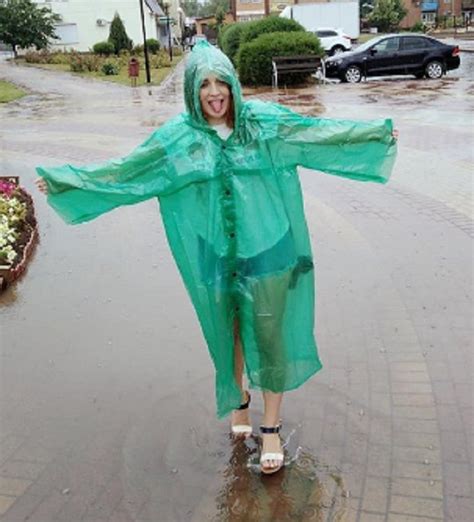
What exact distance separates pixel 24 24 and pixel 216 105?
43744mm

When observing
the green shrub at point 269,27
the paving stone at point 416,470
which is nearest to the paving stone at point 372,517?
the paving stone at point 416,470

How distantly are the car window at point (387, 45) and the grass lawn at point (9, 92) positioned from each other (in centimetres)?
1140

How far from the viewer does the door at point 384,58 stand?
22172 mm

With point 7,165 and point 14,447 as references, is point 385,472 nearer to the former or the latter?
point 14,447

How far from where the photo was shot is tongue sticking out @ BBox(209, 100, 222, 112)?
282 centimetres

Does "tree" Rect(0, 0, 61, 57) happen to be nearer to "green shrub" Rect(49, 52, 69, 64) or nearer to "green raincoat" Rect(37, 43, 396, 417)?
"green shrub" Rect(49, 52, 69, 64)

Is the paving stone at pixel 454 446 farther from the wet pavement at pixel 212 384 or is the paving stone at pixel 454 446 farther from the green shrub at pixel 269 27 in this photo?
the green shrub at pixel 269 27

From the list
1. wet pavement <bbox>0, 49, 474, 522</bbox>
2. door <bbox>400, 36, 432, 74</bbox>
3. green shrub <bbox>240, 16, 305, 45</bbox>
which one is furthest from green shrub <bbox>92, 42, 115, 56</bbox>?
wet pavement <bbox>0, 49, 474, 522</bbox>

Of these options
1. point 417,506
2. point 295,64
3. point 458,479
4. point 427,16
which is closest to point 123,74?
point 295,64

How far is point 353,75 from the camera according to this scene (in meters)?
22.7

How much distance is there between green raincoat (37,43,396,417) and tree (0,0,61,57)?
142ft

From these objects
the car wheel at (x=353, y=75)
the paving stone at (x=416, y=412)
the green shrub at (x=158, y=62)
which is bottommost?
the paving stone at (x=416, y=412)

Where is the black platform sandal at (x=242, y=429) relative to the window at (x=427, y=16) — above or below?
below

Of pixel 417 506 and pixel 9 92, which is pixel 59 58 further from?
pixel 417 506
